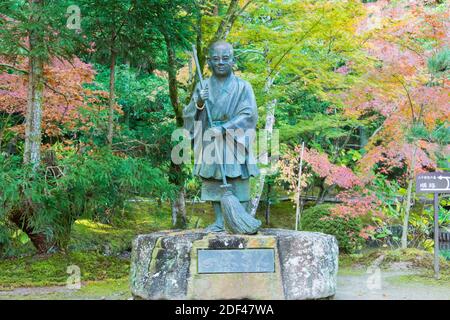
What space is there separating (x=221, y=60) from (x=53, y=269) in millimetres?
4754

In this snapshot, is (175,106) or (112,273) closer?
(112,273)

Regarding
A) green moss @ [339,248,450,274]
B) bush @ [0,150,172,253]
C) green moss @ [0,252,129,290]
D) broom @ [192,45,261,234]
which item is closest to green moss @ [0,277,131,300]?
green moss @ [0,252,129,290]

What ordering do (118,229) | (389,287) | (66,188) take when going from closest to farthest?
(389,287) → (66,188) → (118,229)

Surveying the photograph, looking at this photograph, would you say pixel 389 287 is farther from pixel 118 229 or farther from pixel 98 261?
pixel 118 229

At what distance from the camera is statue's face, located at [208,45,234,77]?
5.58 metres

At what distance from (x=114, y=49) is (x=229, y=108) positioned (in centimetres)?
351

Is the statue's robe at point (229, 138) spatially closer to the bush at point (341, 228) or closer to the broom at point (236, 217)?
the broom at point (236, 217)

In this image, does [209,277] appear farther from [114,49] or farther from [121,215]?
[121,215]

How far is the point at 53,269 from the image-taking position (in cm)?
819

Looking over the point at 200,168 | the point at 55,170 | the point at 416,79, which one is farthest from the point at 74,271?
the point at 416,79

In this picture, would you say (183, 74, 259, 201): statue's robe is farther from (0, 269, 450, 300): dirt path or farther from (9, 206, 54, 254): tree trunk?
(9, 206, 54, 254): tree trunk

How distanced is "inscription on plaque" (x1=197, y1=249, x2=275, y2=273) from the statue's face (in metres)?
2.02

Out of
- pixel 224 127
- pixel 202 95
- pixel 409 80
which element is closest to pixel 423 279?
pixel 409 80

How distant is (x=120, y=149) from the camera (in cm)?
848
